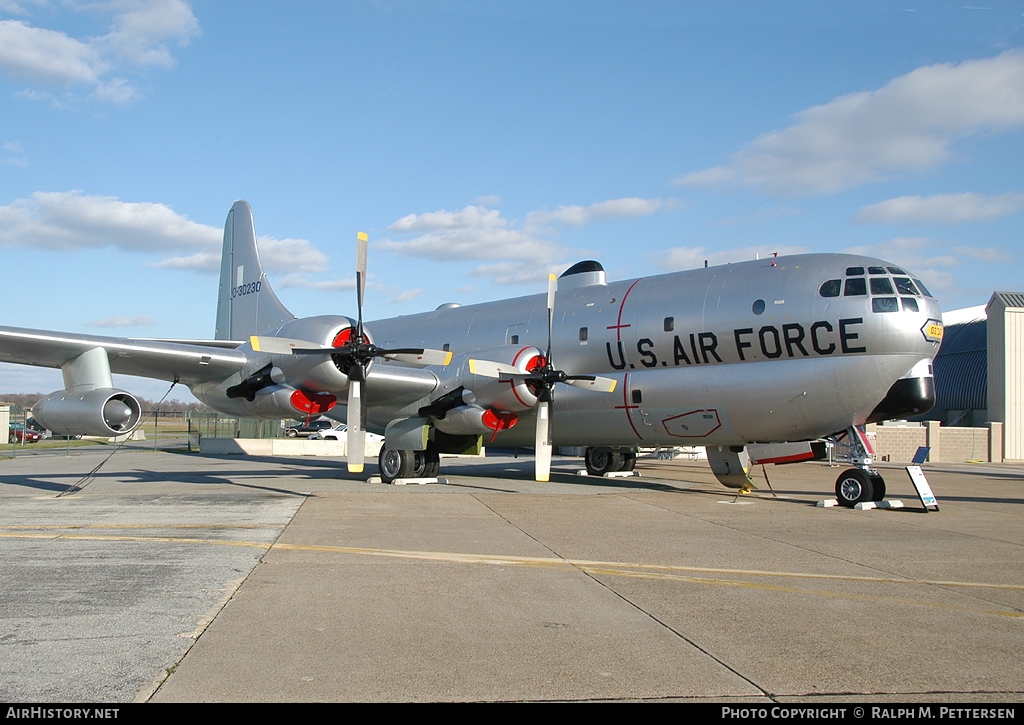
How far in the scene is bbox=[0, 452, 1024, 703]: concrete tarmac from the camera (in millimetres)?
4582

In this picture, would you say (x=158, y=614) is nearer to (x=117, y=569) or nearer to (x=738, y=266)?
(x=117, y=569)

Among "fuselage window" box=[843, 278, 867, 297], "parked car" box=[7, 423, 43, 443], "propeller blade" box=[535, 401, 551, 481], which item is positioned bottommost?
"parked car" box=[7, 423, 43, 443]

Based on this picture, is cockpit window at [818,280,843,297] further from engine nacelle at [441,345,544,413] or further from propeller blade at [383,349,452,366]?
propeller blade at [383,349,452,366]

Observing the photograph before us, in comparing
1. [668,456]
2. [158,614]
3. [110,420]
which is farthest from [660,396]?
[668,456]

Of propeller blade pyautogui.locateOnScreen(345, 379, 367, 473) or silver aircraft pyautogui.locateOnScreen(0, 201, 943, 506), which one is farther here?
propeller blade pyautogui.locateOnScreen(345, 379, 367, 473)

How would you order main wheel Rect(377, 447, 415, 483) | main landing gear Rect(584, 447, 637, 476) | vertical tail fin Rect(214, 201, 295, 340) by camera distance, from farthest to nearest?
main landing gear Rect(584, 447, 637, 476)
vertical tail fin Rect(214, 201, 295, 340)
main wheel Rect(377, 447, 415, 483)

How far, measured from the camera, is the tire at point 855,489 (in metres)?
15.0

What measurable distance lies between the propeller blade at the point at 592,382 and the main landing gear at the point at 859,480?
5.09 metres

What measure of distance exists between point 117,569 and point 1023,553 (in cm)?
1119

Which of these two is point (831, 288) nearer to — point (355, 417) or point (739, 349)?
point (739, 349)

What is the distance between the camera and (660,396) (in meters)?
16.8

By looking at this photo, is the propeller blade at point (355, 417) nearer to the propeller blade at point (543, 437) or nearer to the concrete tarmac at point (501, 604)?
the concrete tarmac at point (501, 604)

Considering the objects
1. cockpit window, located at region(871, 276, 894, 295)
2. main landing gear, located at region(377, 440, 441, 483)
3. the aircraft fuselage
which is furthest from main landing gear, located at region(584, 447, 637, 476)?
cockpit window, located at region(871, 276, 894, 295)

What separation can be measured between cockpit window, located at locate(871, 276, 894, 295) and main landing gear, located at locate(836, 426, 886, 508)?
278cm
